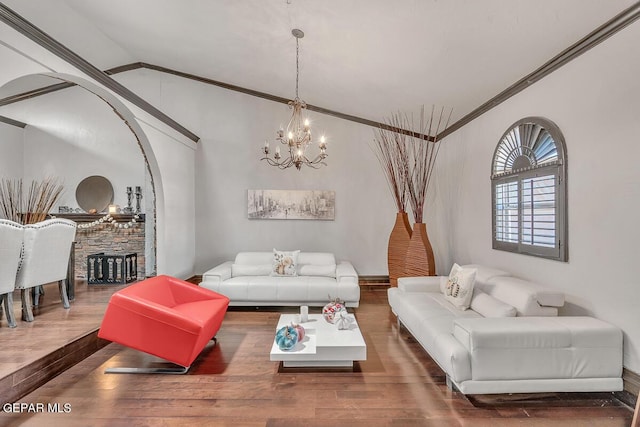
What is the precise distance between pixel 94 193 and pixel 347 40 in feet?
17.1

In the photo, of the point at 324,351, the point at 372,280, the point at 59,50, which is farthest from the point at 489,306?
the point at 59,50

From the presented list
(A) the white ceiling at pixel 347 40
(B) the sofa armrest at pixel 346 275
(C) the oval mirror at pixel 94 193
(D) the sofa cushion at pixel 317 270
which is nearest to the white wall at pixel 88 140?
(C) the oval mirror at pixel 94 193

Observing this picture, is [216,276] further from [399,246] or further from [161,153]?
[399,246]

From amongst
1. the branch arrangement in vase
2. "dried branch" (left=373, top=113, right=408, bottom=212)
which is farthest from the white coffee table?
the branch arrangement in vase

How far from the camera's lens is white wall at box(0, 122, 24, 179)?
18.2ft

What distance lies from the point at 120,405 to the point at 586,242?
3.71 meters

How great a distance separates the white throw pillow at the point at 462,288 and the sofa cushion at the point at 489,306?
7cm

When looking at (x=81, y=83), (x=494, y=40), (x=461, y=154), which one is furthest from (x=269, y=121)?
(x=494, y=40)

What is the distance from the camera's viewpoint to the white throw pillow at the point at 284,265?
14.8ft

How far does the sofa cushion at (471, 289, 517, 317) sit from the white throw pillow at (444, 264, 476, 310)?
0.07 metres

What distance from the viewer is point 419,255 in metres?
4.28

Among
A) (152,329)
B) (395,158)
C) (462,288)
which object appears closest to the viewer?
(152,329)

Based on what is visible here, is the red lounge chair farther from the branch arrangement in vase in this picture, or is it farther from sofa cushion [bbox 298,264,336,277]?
the branch arrangement in vase

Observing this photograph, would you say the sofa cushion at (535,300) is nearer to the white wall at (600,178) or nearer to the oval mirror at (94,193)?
the white wall at (600,178)
